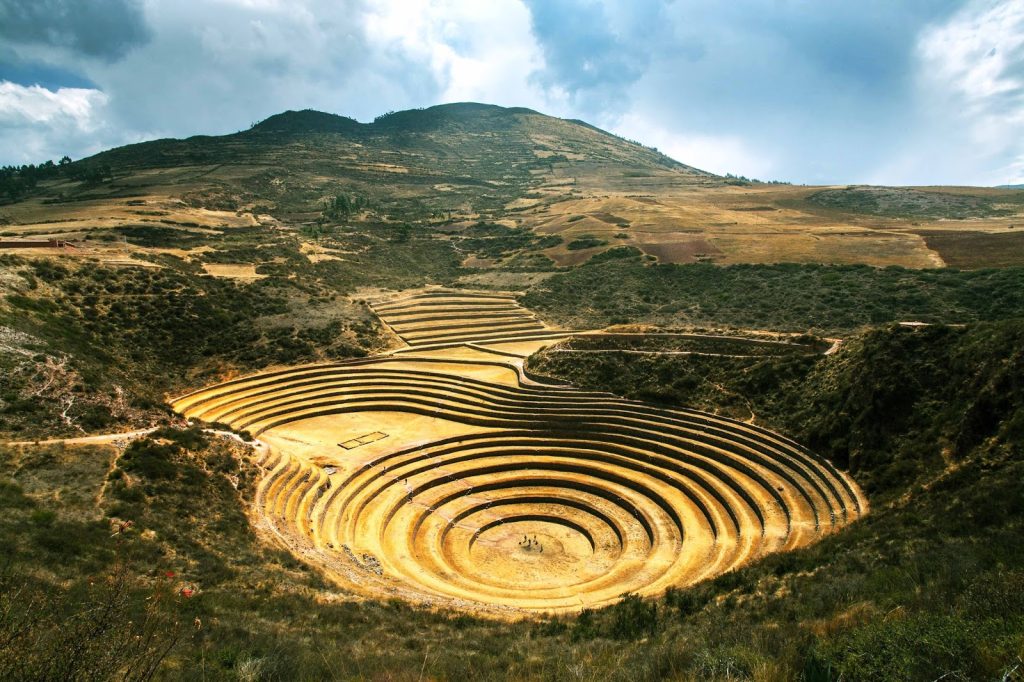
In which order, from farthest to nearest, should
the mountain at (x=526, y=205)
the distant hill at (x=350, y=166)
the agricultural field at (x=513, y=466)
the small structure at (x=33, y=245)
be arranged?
the distant hill at (x=350, y=166) → the mountain at (x=526, y=205) → the small structure at (x=33, y=245) → the agricultural field at (x=513, y=466)

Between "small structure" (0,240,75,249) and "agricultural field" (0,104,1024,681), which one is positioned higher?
"small structure" (0,240,75,249)

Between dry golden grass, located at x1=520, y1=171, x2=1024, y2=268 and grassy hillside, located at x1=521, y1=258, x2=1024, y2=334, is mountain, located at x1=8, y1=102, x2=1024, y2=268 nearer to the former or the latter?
dry golden grass, located at x1=520, y1=171, x2=1024, y2=268

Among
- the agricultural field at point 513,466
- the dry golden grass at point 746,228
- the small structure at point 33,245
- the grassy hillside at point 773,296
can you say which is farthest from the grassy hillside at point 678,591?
the dry golden grass at point 746,228

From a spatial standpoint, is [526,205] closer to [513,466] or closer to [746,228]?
[746,228]

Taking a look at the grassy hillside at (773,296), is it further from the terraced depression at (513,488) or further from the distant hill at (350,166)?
the distant hill at (350,166)

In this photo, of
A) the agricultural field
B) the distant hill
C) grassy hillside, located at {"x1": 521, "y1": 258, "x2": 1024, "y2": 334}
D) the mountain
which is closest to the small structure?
the agricultural field

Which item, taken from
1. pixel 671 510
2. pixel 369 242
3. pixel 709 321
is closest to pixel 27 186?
pixel 369 242

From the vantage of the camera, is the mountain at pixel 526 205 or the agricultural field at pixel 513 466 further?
the mountain at pixel 526 205

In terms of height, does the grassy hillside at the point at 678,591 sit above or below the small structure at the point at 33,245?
below

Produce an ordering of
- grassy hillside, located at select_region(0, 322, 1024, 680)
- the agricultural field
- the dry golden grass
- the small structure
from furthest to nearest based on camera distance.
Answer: the dry golden grass, the small structure, the agricultural field, grassy hillside, located at select_region(0, 322, 1024, 680)
